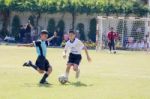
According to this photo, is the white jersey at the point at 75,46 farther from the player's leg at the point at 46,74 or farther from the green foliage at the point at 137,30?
the green foliage at the point at 137,30

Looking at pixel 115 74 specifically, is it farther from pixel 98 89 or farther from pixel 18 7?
pixel 18 7

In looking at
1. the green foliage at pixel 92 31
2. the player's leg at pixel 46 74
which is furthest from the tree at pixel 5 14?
the player's leg at pixel 46 74

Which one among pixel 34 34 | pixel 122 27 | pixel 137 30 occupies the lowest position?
pixel 34 34

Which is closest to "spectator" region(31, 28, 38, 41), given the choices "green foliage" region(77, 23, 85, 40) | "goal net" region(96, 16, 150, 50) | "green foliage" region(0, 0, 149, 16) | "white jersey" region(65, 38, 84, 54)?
"green foliage" region(0, 0, 149, 16)

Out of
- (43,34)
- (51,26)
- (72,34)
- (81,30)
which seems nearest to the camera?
(43,34)

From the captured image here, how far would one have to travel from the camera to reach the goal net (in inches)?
1838

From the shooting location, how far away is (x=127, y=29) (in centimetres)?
4912

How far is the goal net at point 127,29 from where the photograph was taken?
46.7m

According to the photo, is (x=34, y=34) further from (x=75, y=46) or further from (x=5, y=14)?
(x=75, y=46)

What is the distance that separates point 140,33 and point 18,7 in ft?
34.5

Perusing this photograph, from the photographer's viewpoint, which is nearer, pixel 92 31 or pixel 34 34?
pixel 34 34

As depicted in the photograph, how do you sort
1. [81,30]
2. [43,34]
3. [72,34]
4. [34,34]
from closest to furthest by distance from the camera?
[43,34] < [72,34] < [34,34] < [81,30]

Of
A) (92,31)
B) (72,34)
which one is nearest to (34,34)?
(92,31)

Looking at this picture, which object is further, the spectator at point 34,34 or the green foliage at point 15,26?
the green foliage at point 15,26
